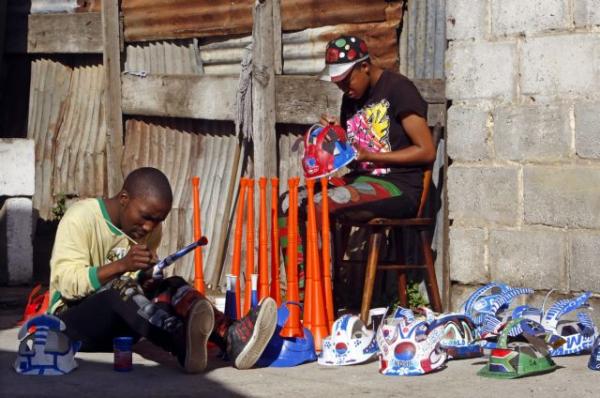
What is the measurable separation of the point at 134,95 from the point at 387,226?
319 cm

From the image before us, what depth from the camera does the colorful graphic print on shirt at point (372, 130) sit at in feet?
23.5

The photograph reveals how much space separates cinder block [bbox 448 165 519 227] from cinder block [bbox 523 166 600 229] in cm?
10

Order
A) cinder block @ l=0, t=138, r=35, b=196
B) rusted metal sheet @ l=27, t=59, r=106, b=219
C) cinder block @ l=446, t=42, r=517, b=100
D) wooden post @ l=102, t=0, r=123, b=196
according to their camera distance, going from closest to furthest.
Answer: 1. cinder block @ l=446, t=42, r=517, b=100
2. cinder block @ l=0, t=138, r=35, b=196
3. wooden post @ l=102, t=0, r=123, b=196
4. rusted metal sheet @ l=27, t=59, r=106, b=219

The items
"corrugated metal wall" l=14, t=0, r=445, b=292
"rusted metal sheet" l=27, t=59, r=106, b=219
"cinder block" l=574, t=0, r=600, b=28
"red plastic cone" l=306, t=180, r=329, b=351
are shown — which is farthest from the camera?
"rusted metal sheet" l=27, t=59, r=106, b=219

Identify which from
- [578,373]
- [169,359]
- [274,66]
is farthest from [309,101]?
[578,373]

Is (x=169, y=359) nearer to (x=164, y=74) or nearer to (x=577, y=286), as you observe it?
(x=577, y=286)

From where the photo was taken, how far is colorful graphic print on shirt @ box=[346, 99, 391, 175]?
7.16m

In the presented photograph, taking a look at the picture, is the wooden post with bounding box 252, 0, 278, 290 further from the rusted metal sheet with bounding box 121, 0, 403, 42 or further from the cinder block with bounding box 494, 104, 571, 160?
the cinder block with bounding box 494, 104, 571, 160

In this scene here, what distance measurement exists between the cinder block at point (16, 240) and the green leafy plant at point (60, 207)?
55.3 inches

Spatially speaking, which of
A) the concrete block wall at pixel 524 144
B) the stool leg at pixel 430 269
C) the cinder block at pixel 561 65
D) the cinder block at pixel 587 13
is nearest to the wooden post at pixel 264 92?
the stool leg at pixel 430 269

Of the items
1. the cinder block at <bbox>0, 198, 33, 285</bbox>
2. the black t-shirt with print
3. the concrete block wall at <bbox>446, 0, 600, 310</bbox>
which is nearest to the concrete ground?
the concrete block wall at <bbox>446, 0, 600, 310</bbox>

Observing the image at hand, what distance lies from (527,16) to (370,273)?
1662mm

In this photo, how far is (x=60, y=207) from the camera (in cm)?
1021

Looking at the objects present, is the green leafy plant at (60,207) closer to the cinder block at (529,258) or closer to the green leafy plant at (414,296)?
the green leafy plant at (414,296)
